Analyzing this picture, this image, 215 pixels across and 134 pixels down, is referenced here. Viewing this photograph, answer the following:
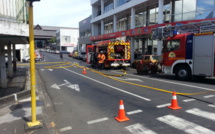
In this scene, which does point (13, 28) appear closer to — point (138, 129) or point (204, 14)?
point (138, 129)

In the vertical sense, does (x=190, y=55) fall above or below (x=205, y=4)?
below

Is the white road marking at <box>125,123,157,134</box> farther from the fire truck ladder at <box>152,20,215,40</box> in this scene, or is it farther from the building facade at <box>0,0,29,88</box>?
the fire truck ladder at <box>152,20,215,40</box>

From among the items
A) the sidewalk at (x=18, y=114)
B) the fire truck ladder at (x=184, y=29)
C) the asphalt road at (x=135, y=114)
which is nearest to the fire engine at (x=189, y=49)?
the fire truck ladder at (x=184, y=29)

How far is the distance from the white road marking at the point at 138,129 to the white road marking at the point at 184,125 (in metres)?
0.75

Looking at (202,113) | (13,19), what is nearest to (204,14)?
(202,113)

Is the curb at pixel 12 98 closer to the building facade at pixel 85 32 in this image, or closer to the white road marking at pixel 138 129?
the white road marking at pixel 138 129

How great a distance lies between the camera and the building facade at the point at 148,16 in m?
17.7

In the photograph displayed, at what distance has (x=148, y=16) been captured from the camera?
25.5m

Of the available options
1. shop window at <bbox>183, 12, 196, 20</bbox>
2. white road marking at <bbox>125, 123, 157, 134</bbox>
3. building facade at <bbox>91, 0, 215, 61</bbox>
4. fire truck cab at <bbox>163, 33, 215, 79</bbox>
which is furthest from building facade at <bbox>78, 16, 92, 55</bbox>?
white road marking at <bbox>125, 123, 157, 134</bbox>

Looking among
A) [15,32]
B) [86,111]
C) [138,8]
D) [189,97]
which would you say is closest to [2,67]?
[15,32]

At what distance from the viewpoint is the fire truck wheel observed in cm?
1167

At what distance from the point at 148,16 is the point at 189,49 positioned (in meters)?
15.4

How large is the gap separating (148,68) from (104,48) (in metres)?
5.94

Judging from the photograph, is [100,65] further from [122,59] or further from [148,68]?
[148,68]
